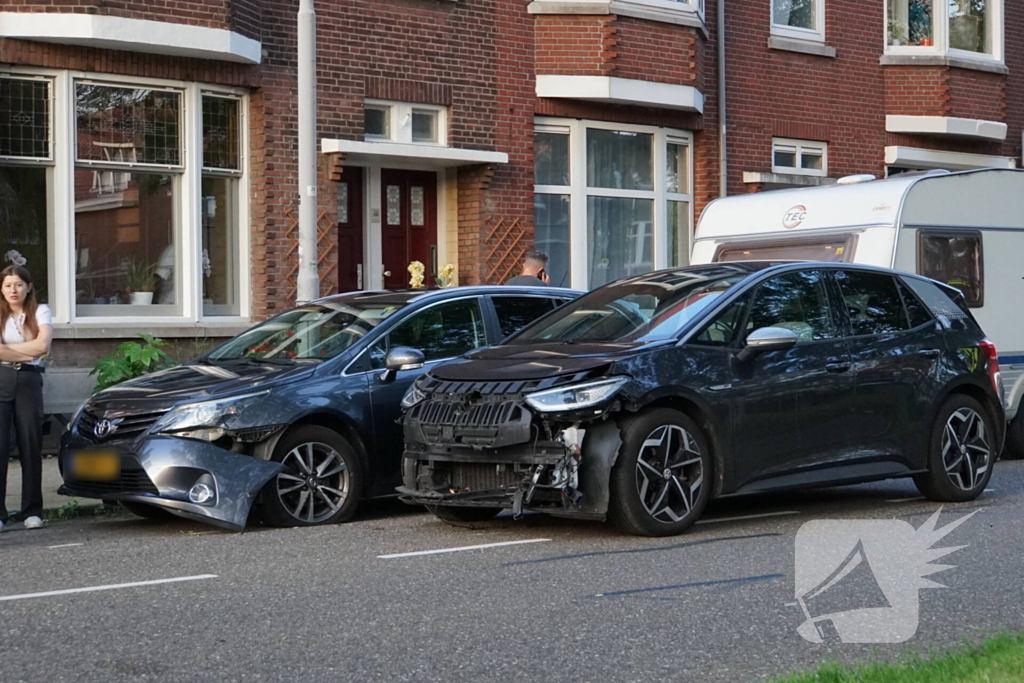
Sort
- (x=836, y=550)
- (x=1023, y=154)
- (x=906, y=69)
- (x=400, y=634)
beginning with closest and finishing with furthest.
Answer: (x=400, y=634) → (x=836, y=550) → (x=906, y=69) → (x=1023, y=154)

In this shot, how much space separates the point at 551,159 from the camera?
18.1 m

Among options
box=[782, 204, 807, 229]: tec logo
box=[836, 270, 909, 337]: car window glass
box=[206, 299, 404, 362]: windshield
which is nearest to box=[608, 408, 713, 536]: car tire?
box=[836, 270, 909, 337]: car window glass

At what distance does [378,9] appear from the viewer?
1633 centimetres

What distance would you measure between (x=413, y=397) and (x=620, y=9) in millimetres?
10059

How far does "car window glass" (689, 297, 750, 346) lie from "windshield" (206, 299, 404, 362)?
239cm

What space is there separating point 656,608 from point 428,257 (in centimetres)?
1151

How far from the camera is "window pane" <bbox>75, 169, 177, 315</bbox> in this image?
1452cm

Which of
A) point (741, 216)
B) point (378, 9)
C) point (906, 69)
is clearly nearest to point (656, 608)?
point (741, 216)

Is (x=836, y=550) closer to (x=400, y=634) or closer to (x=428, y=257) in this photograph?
(x=400, y=634)

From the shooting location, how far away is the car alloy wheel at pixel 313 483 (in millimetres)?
9117

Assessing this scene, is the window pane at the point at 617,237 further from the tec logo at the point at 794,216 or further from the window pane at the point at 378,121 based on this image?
the tec logo at the point at 794,216

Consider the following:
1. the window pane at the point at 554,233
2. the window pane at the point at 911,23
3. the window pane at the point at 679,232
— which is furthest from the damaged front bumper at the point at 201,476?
the window pane at the point at 911,23

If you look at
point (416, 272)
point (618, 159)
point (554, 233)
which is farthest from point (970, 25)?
point (416, 272)

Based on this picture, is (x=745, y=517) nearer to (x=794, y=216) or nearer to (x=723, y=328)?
(x=723, y=328)
